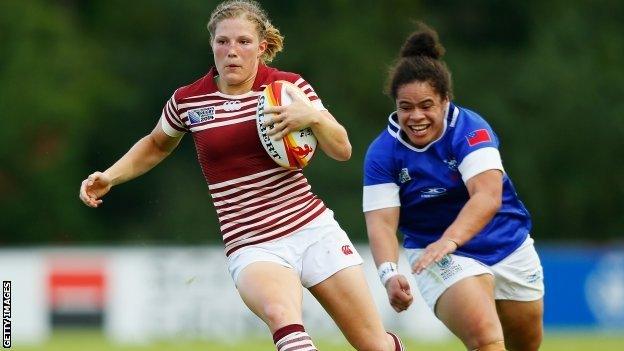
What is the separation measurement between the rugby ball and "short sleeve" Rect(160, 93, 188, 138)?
1.81ft

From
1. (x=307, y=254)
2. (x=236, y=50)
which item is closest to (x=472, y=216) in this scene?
(x=307, y=254)

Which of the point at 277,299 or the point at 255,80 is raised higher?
the point at 255,80

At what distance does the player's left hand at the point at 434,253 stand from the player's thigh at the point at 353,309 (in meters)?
0.31

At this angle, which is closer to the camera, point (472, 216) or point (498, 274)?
point (472, 216)

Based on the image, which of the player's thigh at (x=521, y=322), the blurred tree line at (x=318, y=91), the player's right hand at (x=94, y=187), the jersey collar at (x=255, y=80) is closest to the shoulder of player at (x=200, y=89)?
the jersey collar at (x=255, y=80)

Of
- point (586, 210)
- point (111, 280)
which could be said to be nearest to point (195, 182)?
point (586, 210)

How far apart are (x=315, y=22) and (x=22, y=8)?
6.81 metres

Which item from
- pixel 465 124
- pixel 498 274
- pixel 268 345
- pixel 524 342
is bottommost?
pixel 524 342

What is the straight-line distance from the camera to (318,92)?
3136cm

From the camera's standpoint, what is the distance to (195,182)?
1204 inches

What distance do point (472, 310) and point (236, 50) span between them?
1809 mm

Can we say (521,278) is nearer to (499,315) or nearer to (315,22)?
(499,315)

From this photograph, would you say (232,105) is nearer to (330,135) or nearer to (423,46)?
(330,135)

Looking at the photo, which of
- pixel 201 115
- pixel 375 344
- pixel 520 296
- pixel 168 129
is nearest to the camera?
pixel 375 344
